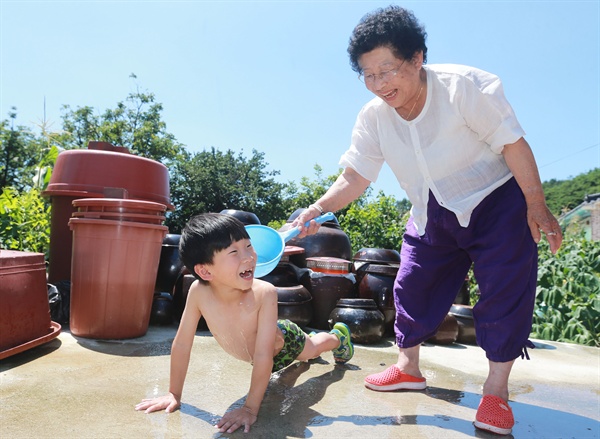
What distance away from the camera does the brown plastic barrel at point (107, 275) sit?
10.1 ft

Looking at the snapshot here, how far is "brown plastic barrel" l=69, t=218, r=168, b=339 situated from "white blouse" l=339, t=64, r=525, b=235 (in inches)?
66.3

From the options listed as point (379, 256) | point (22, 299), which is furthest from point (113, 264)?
point (379, 256)

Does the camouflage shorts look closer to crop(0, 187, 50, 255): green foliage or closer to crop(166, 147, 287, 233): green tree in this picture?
crop(0, 187, 50, 255): green foliage

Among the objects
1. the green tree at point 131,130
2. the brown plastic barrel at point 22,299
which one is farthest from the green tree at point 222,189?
the brown plastic barrel at point 22,299

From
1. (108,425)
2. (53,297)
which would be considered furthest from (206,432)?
(53,297)

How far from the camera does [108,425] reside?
175 cm

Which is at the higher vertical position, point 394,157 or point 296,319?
point 394,157

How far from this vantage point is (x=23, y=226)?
196 inches

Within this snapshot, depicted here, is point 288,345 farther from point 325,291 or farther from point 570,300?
point 570,300

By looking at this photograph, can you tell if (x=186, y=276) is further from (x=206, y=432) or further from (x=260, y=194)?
(x=260, y=194)

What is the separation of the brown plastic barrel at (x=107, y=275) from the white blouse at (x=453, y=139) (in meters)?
1.68

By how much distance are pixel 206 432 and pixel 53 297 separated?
2.19 meters

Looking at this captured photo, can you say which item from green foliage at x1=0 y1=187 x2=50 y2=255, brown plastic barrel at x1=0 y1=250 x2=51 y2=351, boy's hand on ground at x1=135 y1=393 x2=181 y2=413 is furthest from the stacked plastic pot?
green foliage at x1=0 y1=187 x2=50 y2=255

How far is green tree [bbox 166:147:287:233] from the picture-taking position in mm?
19375
